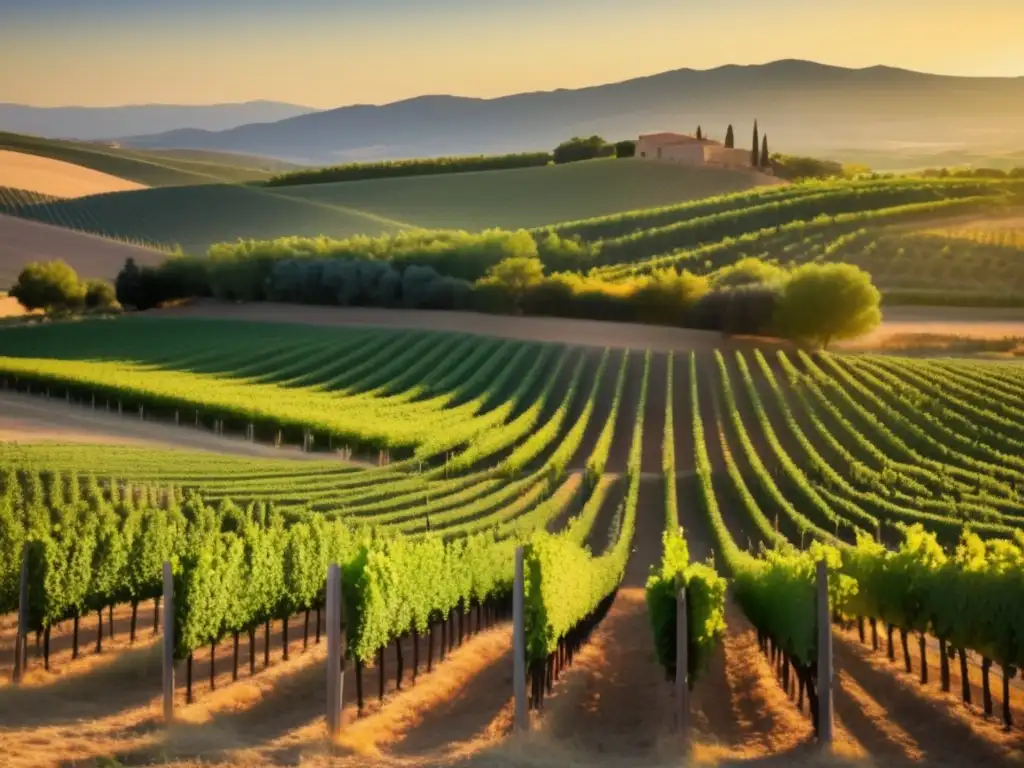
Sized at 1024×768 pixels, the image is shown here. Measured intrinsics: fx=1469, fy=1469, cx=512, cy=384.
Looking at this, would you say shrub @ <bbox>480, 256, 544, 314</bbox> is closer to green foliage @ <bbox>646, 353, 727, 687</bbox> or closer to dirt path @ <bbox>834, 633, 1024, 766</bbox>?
dirt path @ <bbox>834, 633, 1024, 766</bbox>

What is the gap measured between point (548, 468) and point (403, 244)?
5105cm

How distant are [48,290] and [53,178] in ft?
265

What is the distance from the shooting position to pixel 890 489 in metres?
44.6

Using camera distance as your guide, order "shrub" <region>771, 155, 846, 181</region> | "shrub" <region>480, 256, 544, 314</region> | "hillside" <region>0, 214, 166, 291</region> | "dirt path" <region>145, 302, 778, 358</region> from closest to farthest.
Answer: "dirt path" <region>145, 302, 778, 358</region>
"shrub" <region>480, 256, 544, 314</region>
"hillside" <region>0, 214, 166, 291</region>
"shrub" <region>771, 155, 846, 181</region>

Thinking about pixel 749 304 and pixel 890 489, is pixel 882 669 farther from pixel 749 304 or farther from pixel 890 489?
pixel 749 304

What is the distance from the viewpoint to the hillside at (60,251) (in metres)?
116

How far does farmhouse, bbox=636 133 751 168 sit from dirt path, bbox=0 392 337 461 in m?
106

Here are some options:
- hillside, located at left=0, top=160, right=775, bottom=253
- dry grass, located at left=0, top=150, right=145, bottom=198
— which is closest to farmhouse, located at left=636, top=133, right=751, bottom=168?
hillside, located at left=0, top=160, right=775, bottom=253

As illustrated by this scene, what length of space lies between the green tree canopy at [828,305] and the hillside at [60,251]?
61913mm

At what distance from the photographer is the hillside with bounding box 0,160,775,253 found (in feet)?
481

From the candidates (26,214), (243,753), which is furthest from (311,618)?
(26,214)

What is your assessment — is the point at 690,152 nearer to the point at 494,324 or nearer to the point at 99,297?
the point at 99,297

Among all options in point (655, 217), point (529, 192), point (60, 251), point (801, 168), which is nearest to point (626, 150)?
point (529, 192)

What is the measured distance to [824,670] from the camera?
17.1m
